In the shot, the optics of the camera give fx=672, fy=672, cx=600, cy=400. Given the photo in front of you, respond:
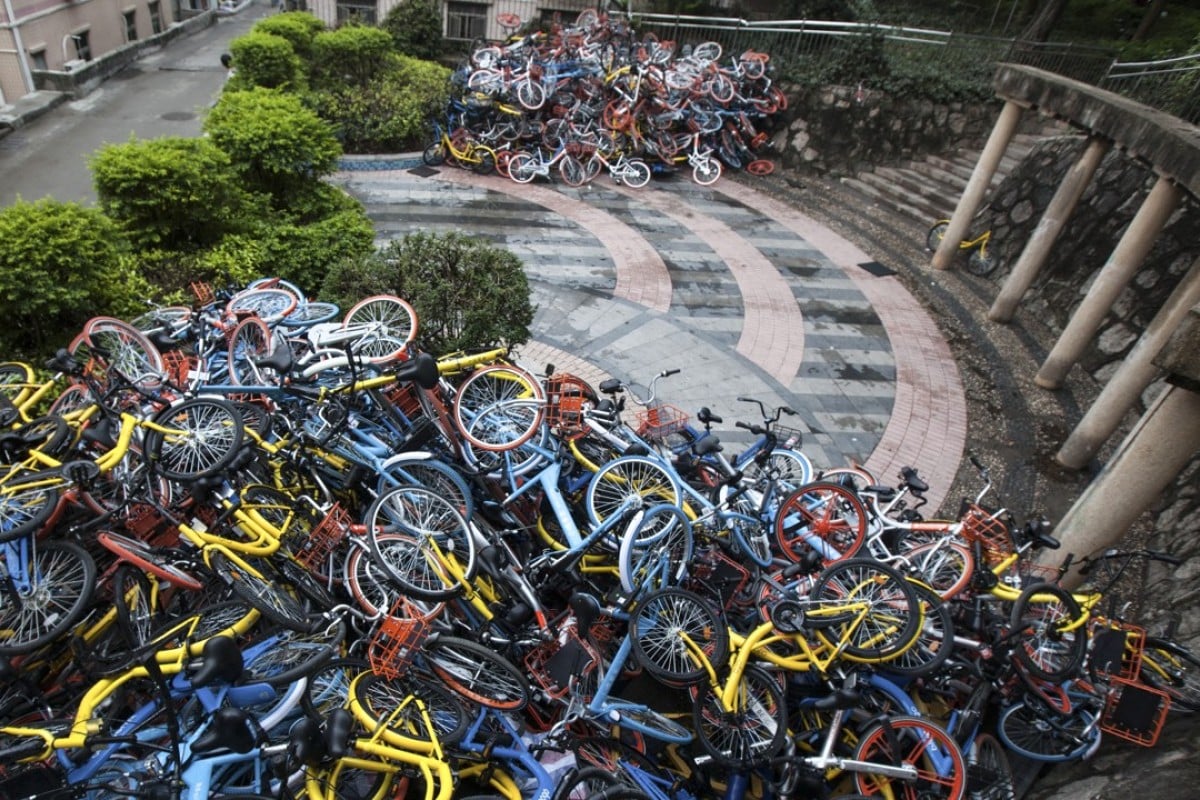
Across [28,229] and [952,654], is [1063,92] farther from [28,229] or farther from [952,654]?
[28,229]

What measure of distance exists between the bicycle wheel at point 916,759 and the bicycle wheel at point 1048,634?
0.98 meters

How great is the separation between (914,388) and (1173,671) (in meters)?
5.63

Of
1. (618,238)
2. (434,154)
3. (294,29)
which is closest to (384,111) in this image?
(434,154)

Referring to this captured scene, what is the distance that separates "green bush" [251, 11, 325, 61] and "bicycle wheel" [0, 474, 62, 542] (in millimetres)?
14793

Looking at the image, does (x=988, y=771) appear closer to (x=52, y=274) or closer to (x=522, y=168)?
(x=52, y=274)

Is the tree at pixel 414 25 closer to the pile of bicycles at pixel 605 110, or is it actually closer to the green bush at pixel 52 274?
the pile of bicycles at pixel 605 110

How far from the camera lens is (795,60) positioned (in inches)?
715

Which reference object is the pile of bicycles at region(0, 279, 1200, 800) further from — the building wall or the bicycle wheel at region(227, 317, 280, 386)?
the building wall

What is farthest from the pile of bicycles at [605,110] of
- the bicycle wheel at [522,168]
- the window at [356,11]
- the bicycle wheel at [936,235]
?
the window at [356,11]

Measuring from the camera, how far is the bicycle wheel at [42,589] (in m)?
3.93

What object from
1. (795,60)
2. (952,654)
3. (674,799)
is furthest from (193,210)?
(795,60)

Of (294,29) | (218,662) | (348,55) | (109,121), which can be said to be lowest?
(109,121)

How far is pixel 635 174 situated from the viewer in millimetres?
16094

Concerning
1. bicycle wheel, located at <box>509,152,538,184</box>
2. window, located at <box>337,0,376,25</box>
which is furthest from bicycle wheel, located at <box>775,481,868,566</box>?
window, located at <box>337,0,376,25</box>
